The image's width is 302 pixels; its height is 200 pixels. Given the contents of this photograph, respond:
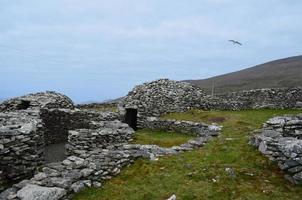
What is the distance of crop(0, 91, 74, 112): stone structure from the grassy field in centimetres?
1973

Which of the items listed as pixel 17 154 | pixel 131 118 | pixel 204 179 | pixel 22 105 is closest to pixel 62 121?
pixel 131 118

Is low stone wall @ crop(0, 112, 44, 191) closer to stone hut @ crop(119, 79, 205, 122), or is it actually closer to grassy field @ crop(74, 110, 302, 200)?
grassy field @ crop(74, 110, 302, 200)

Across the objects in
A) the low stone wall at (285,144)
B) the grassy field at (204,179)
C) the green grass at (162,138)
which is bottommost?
the green grass at (162,138)

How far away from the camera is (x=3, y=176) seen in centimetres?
1769

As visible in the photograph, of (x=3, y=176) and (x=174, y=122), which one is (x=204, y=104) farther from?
(x=3, y=176)

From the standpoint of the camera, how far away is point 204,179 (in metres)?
16.2

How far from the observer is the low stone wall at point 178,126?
94.2 feet

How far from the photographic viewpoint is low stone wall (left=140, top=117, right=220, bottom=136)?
2872cm

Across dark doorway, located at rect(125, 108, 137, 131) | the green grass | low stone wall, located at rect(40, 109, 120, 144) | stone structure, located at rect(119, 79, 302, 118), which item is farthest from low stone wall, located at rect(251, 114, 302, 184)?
stone structure, located at rect(119, 79, 302, 118)

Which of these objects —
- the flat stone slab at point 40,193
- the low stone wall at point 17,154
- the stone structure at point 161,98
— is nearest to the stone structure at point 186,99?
the stone structure at point 161,98

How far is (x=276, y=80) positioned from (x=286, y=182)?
440ft

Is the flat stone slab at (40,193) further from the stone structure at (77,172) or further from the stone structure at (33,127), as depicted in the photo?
the stone structure at (33,127)

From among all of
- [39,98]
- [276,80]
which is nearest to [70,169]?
[39,98]

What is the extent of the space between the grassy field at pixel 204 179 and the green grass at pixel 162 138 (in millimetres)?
5600
